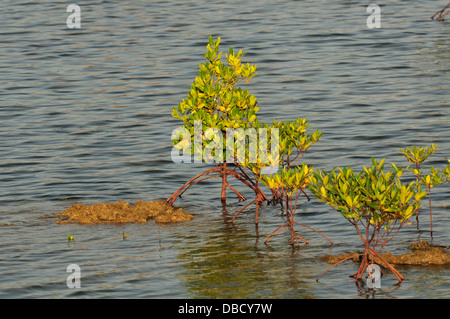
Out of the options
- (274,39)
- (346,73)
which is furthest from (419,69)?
(274,39)

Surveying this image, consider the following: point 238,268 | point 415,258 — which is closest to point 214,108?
point 238,268

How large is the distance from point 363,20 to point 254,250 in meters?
24.8

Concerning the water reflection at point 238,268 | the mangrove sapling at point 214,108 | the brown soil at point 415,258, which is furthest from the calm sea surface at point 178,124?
the mangrove sapling at point 214,108

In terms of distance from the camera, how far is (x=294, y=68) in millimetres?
29953

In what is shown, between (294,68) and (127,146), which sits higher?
(294,68)

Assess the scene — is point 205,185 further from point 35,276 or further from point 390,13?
point 390,13

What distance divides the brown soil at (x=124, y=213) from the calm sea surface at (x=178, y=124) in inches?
11.2

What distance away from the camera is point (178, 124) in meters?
24.6

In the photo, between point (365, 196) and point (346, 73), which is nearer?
point (365, 196)

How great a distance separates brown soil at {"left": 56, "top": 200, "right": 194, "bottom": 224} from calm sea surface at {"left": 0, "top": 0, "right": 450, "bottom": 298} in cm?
29

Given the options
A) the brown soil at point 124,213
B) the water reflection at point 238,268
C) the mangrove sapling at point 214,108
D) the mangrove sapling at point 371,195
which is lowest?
the water reflection at point 238,268

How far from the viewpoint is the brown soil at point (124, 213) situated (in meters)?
16.4

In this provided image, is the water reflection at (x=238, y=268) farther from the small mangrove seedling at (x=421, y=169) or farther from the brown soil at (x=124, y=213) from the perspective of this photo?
Result: the small mangrove seedling at (x=421, y=169)

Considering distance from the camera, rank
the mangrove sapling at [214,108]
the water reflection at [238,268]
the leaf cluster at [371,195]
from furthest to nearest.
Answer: the mangrove sapling at [214,108] < the water reflection at [238,268] < the leaf cluster at [371,195]
